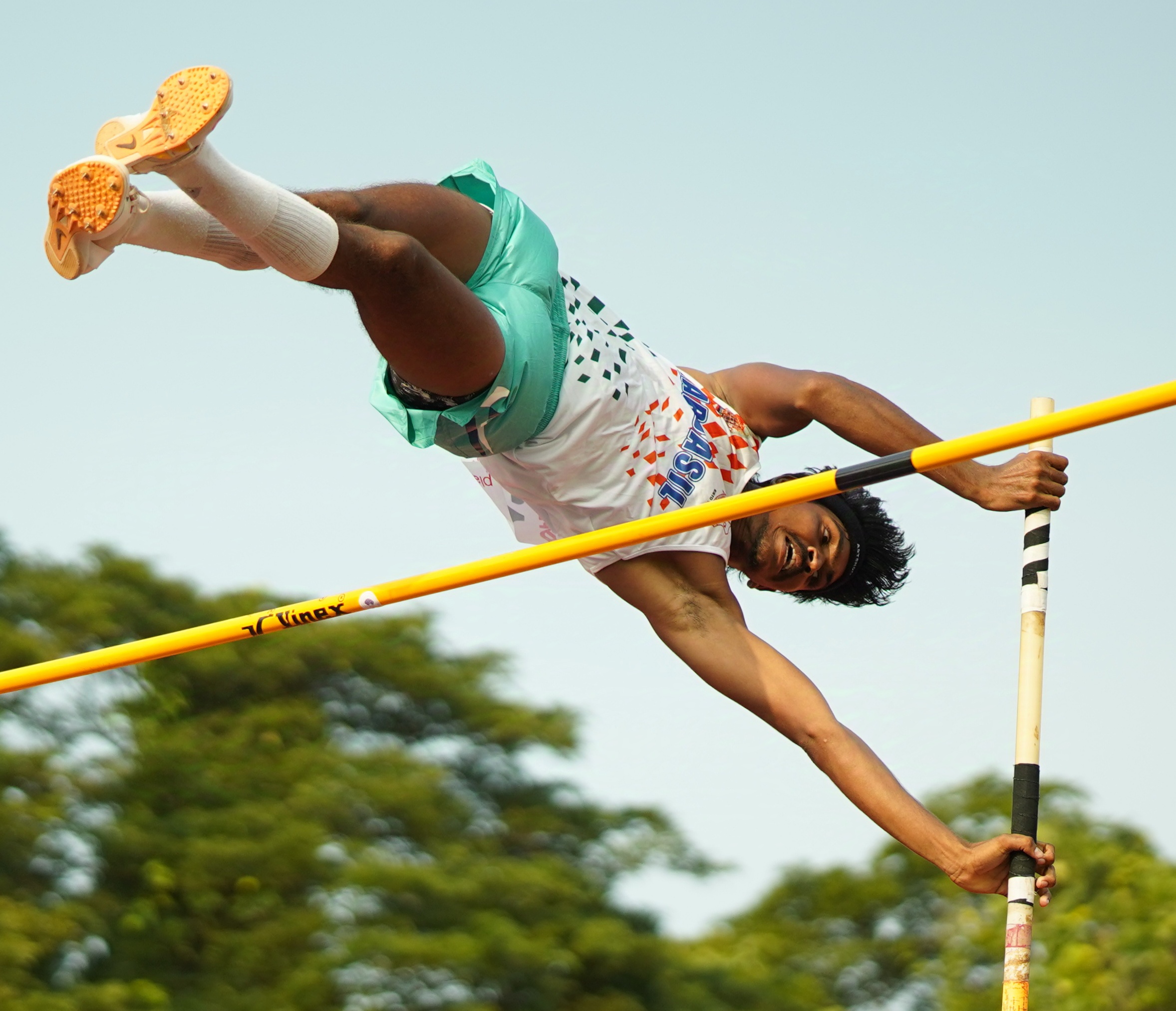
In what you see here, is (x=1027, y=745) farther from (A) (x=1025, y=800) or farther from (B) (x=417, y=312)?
(B) (x=417, y=312)

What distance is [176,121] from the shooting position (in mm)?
2418

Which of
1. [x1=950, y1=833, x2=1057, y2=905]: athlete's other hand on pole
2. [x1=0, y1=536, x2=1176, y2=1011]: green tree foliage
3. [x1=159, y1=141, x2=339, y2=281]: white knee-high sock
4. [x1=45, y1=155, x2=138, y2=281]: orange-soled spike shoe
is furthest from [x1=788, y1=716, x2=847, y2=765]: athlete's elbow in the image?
[x1=0, y1=536, x2=1176, y2=1011]: green tree foliage

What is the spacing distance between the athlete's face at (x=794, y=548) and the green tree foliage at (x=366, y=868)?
4.67m

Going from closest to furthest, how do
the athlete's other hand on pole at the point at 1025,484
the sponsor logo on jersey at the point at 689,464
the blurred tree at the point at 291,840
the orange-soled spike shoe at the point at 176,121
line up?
1. the orange-soled spike shoe at the point at 176,121
2. the athlete's other hand on pole at the point at 1025,484
3. the sponsor logo on jersey at the point at 689,464
4. the blurred tree at the point at 291,840

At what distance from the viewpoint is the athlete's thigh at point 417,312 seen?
2699 mm

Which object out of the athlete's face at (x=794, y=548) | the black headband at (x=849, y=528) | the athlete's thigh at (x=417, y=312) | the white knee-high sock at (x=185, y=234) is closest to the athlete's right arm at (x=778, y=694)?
the athlete's face at (x=794, y=548)

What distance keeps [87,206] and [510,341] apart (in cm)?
87

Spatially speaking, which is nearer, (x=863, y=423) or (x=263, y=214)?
(x=263, y=214)

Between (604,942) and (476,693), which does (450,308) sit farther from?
(476,693)

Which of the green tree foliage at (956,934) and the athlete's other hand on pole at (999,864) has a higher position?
the green tree foliage at (956,934)

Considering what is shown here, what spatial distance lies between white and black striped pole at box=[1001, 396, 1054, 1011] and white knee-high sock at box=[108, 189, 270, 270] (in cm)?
152

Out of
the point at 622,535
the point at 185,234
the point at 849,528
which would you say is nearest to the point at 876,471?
the point at 622,535

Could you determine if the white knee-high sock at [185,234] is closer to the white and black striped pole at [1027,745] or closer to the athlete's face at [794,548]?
the athlete's face at [794,548]

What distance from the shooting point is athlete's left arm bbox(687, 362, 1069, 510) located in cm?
321
